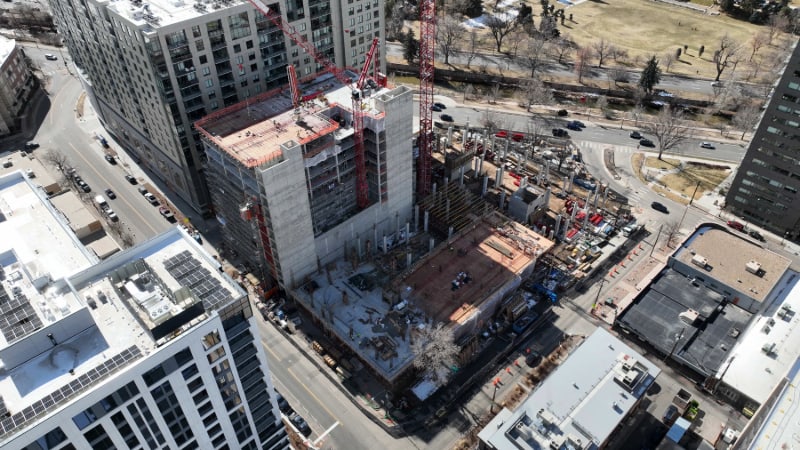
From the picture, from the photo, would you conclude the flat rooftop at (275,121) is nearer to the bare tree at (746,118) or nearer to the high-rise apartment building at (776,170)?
the high-rise apartment building at (776,170)

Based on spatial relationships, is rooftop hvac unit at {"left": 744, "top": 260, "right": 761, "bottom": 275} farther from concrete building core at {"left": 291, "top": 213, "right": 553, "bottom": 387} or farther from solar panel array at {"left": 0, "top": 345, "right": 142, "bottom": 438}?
solar panel array at {"left": 0, "top": 345, "right": 142, "bottom": 438}

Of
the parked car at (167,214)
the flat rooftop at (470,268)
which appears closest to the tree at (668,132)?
the flat rooftop at (470,268)

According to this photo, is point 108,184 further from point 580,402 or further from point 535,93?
point 580,402

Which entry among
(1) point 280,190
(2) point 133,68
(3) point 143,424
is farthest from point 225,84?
(3) point 143,424

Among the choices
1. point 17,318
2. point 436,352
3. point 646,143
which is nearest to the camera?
point 17,318

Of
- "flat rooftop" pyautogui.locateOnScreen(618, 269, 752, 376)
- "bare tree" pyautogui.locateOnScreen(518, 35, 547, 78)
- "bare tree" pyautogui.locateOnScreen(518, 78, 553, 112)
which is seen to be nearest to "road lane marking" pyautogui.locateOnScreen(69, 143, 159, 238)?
"flat rooftop" pyautogui.locateOnScreen(618, 269, 752, 376)

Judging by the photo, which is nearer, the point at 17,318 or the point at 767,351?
the point at 17,318

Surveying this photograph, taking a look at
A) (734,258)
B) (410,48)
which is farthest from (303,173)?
(410,48)
